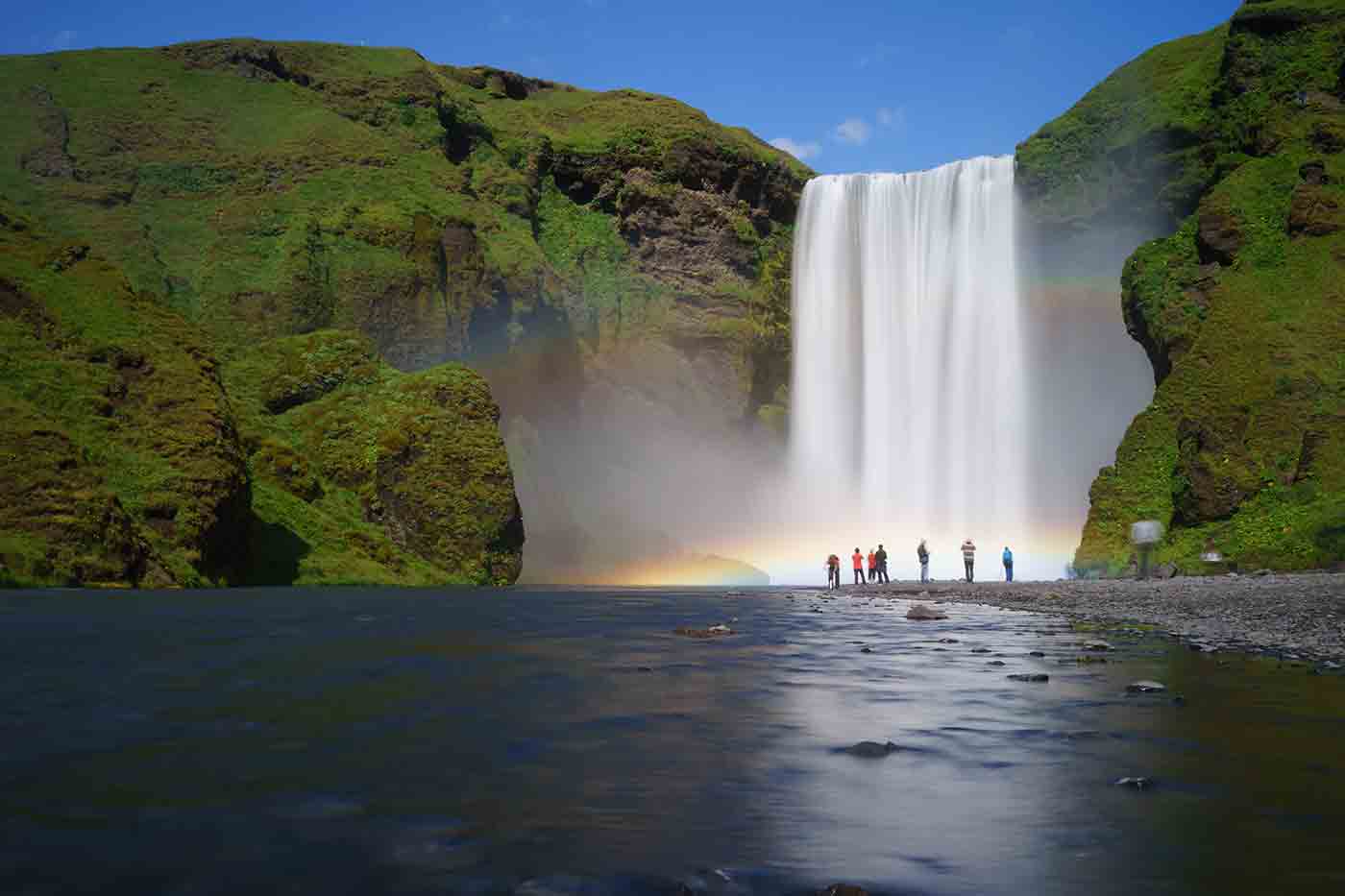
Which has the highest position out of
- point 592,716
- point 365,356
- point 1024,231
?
point 1024,231

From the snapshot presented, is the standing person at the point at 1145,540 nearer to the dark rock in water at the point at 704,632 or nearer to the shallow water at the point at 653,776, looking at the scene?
the dark rock in water at the point at 704,632

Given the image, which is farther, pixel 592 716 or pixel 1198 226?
pixel 1198 226

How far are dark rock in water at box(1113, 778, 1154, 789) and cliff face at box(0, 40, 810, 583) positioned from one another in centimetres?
4128

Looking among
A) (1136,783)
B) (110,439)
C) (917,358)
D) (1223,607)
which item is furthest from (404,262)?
(1136,783)

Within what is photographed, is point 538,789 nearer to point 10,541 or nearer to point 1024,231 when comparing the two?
point 10,541

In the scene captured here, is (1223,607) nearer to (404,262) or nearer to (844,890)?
(844,890)

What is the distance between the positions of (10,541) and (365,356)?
1223 inches

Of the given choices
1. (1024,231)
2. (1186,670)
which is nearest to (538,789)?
(1186,670)

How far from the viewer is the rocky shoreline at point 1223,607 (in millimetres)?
13680

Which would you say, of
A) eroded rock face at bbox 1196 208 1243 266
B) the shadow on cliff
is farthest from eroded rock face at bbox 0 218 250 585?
eroded rock face at bbox 1196 208 1243 266

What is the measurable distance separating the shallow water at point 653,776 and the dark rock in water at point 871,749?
0.10 metres

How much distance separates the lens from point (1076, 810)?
16.5 ft

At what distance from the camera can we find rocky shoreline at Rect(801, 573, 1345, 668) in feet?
44.9

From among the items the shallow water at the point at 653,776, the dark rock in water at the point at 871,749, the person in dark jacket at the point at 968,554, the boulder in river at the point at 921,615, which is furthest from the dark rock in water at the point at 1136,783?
the person in dark jacket at the point at 968,554
